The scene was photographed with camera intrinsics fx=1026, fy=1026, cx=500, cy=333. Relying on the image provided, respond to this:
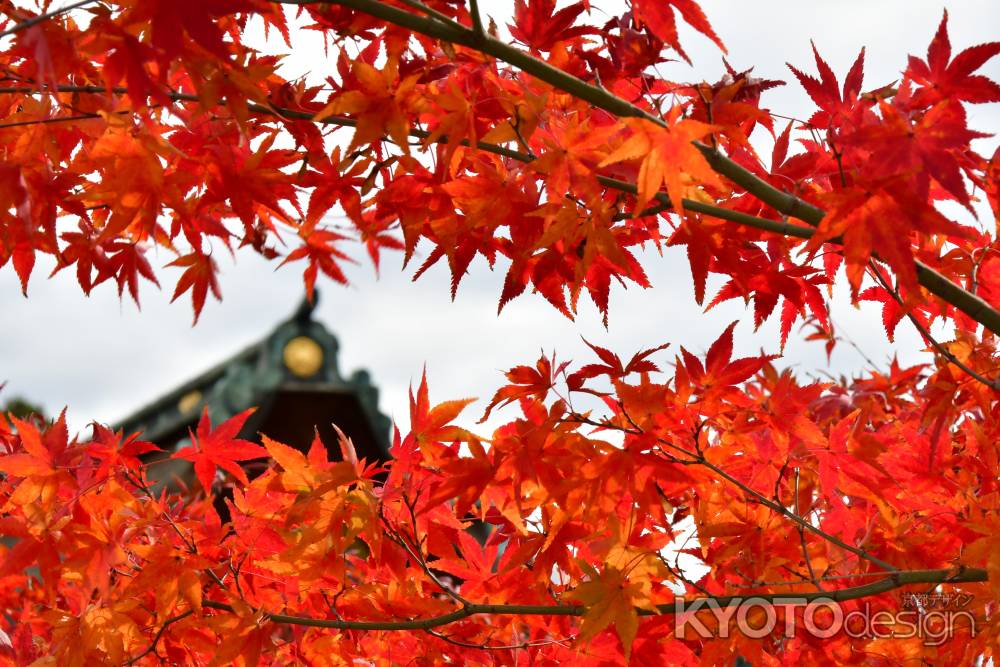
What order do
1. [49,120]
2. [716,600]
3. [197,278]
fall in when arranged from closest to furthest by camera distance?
[49,120] → [716,600] → [197,278]

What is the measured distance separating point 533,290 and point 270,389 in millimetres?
6694

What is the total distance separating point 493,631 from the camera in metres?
2.52

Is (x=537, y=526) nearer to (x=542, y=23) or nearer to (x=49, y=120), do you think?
(x=542, y=23)

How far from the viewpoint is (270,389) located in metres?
8.52

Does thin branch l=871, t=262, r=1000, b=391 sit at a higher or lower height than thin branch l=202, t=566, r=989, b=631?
higher

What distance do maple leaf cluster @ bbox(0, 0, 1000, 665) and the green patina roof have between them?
236 inches

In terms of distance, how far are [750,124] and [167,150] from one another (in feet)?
3.72

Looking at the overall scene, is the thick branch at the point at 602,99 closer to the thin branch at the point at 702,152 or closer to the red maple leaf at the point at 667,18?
the thin branch at the point at 702,152

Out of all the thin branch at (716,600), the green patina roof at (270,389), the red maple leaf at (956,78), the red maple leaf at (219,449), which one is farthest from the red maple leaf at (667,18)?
the green patina roof at (270,389)

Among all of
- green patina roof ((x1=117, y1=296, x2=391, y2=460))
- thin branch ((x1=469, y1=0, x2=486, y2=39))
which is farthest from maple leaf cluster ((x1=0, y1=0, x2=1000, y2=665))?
green patina roof ((x1=117, y1=296, x2=391, y2=460))

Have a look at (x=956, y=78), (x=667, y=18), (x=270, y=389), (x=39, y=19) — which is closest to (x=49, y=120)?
(x=39, y=19)

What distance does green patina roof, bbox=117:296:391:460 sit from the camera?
856cm

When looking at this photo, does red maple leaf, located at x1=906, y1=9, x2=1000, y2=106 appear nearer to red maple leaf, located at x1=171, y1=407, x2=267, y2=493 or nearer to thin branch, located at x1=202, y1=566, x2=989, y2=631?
thin branch, located at x1=202, y1=566, x2=989, y2=631

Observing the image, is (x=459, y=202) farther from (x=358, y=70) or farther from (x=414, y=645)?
(x=414, y=645)
